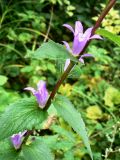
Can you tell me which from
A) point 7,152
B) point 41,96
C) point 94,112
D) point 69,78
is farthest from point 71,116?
point 69,78

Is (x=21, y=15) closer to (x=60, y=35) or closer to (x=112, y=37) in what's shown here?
(x=60, y=35)

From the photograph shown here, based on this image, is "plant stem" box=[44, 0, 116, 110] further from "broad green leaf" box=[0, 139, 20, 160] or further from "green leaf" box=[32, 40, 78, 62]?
"broad green leaf" box=[0, 139, 20, 160]

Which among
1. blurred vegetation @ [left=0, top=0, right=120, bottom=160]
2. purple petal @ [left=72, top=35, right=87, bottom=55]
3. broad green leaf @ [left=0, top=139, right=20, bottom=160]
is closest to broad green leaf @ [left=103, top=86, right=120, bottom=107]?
blurred vegetation @ [left=0, top=0, right=120, bottom=160]

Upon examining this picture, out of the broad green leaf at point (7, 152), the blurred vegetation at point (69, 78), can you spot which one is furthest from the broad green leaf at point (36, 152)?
the blurred vegetation at point (69, 78)

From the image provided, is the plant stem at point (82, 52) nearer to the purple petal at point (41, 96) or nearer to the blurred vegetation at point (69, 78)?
the purple petal at point (41, 96)

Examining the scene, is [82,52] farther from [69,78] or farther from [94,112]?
[69,78]
